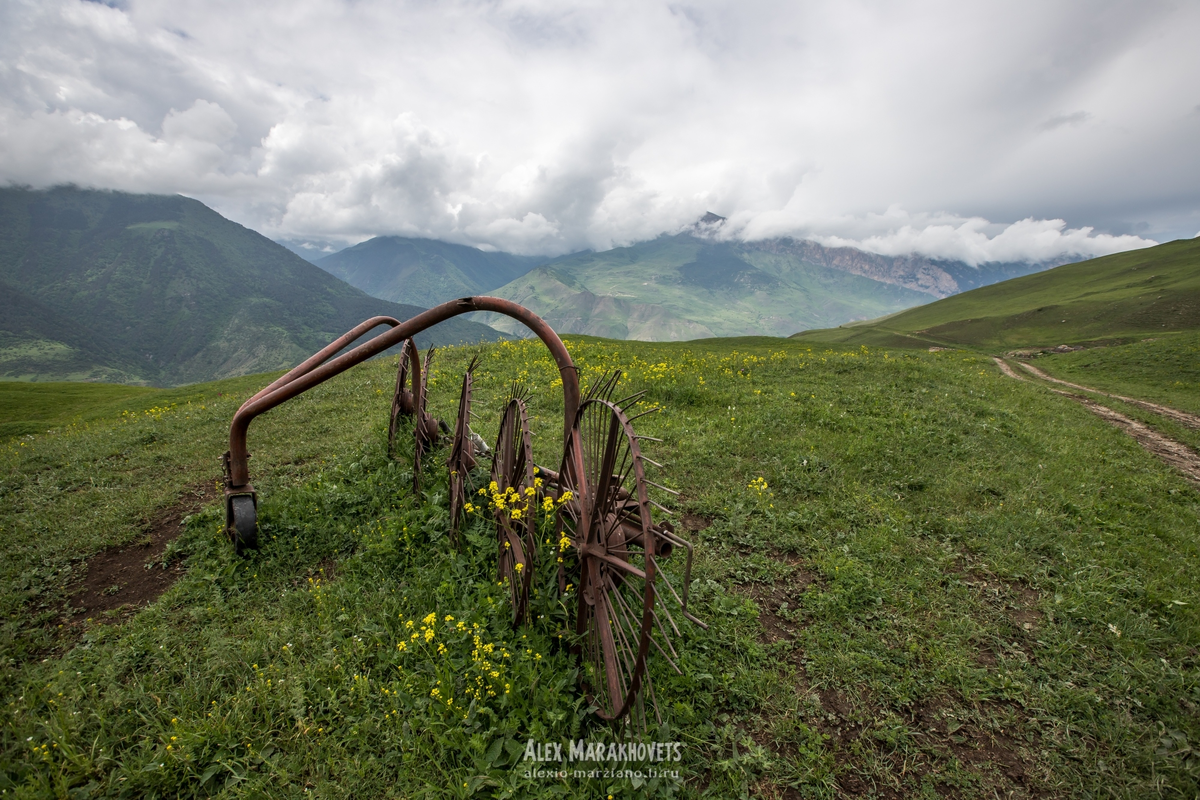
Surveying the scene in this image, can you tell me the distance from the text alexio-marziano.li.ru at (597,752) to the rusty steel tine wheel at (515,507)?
3.62 feet

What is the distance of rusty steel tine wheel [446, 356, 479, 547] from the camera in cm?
600

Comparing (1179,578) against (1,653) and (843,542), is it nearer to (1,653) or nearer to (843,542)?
(843,542)

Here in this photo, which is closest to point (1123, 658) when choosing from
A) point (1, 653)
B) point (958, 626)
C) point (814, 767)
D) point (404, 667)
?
point (958, 626)

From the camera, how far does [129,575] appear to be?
20.3 ft

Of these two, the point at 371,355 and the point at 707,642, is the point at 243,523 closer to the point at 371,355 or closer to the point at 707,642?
the point at 371,355

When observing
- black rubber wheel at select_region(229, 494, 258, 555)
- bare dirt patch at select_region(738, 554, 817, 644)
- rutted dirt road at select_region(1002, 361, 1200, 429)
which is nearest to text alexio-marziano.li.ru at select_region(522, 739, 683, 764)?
bare dirt patch at select_region(738, 554, 817, 644)

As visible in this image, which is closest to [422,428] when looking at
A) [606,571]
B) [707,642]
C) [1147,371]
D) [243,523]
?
[243,523]

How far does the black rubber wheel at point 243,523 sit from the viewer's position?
6105mm

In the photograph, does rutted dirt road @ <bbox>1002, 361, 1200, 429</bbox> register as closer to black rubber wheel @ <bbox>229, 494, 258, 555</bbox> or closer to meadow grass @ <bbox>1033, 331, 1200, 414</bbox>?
meadow grass @ <bbox>1033, 331, 1200, 414</bbox>

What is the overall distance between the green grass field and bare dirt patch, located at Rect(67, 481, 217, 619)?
8.0 inches

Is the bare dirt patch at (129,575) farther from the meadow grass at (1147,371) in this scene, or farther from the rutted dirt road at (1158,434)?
the meadow grass at (1147,371)

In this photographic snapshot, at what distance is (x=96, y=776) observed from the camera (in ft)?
12.1

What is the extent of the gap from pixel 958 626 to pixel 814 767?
277 centimetres

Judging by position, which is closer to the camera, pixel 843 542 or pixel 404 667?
pixel 404 667
